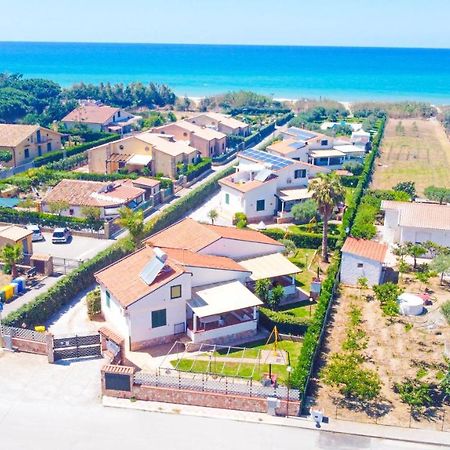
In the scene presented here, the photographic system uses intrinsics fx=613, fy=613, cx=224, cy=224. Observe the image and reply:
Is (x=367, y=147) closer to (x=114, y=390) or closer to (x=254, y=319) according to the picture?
(x=254, y=319)

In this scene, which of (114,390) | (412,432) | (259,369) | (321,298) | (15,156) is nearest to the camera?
(412,432)

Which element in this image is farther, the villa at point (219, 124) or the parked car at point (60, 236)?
the villa at point (219, 124)

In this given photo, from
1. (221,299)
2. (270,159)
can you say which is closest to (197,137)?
(270,159)

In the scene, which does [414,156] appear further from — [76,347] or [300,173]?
[76,347]

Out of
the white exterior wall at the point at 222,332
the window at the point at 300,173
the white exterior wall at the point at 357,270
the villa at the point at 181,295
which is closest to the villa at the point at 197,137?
the window at the point at 300,173

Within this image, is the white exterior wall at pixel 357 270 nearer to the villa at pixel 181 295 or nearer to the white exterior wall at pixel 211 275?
the villa at pixel 181 295

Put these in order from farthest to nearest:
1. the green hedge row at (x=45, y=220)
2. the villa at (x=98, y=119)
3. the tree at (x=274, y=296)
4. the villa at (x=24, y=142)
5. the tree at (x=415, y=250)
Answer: the villa at (x=98, y=119)
the villa at (x=24, y=142)
the green hedge row at (x=45, y=220)
the tree at (x=415, y=250)
the tree at (x=274, y=296)

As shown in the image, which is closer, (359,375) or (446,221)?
(359,375)

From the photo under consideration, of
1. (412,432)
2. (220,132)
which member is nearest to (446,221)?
(412,432)
